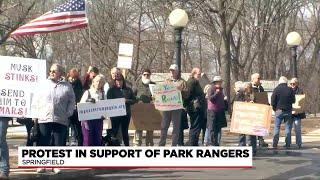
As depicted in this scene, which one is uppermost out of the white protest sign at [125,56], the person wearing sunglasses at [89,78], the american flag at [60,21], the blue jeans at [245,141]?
the american flag at [60,21]

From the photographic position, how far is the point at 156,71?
44.6 meters

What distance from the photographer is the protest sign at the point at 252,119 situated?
14.6m

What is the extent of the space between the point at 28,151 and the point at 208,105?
17.4 ft

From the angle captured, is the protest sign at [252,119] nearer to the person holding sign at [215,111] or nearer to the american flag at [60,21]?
the person holding sign at [215,111]

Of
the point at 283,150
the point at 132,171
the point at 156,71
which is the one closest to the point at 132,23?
the point at 156,71

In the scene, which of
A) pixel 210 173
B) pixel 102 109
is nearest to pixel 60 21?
pixel 102 109

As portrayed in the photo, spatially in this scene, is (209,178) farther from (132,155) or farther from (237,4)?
(237,4)

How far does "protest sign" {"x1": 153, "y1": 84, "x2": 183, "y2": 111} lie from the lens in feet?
46.4

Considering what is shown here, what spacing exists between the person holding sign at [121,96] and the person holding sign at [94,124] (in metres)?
1.04

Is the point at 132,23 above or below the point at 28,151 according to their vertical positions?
above

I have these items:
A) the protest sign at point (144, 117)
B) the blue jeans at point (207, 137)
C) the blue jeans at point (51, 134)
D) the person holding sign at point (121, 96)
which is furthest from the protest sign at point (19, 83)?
the blue jeans at point (207, 137)

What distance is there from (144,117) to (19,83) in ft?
15.7

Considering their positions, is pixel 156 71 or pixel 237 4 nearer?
pixel 237 4

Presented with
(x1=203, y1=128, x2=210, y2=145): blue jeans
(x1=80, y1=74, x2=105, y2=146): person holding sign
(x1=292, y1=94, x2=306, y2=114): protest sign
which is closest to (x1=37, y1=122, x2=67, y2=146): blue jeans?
(x1=80, y1=74, x2=105, y2=146): person holding sign
